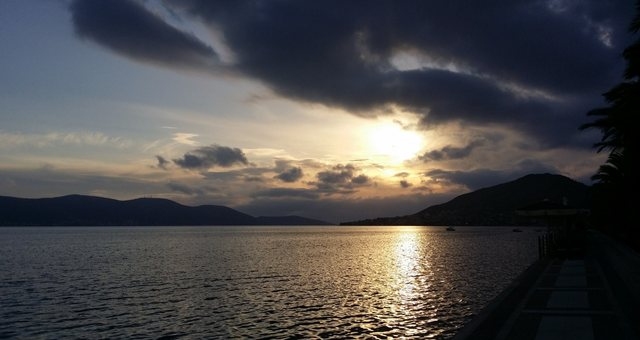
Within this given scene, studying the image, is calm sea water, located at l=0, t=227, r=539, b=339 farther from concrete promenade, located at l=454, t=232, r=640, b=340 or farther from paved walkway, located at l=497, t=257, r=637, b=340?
paved walkway, located at l=497, t=257, r=637, b=340

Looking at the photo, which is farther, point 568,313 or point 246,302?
point 246,302

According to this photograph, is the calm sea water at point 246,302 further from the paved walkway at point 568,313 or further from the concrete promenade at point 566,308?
the paved walkway at point 568,313

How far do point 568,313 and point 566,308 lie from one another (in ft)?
3.34

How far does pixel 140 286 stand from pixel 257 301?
44.1 ft

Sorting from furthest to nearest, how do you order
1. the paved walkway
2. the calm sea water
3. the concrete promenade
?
the calm sea water → the concrete promenade → the paved walkway

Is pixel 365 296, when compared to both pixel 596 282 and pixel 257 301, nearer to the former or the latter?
pixel 257 301

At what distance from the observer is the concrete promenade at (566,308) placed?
46.5ft

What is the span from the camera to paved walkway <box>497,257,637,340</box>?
13953mm

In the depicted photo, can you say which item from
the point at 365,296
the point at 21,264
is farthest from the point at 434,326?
the point at 21,264

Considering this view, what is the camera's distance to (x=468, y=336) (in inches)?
558

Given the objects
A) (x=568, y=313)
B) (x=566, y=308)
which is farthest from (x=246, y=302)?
(x=568, y=313)

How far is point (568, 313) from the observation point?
16922 mm

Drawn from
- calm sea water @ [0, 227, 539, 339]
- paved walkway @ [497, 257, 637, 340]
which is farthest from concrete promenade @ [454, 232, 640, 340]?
calm sea water @ [0, 227, 539, 339]

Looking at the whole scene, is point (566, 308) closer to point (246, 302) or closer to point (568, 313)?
point (568, 313)
